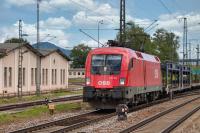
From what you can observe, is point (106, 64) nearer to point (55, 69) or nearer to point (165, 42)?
point (55, 69)

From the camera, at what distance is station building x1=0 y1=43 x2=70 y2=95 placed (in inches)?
2280

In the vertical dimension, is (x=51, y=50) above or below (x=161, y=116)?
above

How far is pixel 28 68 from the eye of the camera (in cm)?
6369

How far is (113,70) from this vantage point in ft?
85.9

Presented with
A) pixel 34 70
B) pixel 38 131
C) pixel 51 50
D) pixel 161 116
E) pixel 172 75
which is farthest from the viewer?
pixel 51 50

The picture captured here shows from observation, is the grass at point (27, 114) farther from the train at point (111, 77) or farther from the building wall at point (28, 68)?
the building wall at point (28, 68)

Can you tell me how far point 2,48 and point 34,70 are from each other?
26.5ft

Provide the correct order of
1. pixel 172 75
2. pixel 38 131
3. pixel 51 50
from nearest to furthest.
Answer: pixel 38 131 → pixel 172 75 → pixel 51 50

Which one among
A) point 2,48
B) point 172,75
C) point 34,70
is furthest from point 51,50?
point 172,75

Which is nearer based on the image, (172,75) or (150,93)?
(150,93)

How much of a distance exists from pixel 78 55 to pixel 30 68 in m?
123

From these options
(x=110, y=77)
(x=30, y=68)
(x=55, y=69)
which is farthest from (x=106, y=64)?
(x=55, y=69)

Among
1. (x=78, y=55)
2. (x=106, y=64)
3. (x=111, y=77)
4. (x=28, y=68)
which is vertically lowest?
(x=111, y=77)

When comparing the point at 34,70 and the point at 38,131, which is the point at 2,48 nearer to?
the point at 34,70
